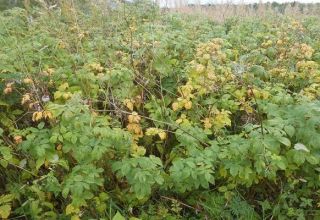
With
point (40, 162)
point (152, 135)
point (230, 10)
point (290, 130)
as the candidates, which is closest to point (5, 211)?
point (40, 162)

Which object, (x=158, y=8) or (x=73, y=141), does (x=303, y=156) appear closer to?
(x=73, y=141)

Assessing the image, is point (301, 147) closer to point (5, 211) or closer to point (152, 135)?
point (152, 135)

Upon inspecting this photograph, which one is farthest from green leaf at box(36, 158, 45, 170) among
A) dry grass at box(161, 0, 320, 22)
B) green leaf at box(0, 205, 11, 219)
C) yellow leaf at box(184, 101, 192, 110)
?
dry grass at box(161, 0, 320, 22)

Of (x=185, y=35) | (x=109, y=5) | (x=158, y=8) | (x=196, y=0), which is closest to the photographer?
(x=109, y=5)

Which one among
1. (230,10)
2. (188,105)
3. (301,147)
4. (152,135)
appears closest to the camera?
(301,147)

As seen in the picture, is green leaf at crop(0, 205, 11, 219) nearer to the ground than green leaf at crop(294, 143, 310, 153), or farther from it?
nearer to the ground

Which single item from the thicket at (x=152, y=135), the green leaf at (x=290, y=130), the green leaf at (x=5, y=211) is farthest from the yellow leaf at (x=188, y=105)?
the green leaf at (x=5, y=211)

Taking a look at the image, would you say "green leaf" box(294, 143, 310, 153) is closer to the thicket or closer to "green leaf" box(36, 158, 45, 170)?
the thicket

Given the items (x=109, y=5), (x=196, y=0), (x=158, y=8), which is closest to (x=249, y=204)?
(x=109, y=5)

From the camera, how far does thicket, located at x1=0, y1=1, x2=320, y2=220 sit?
2557 millimetres

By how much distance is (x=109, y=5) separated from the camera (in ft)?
13.6

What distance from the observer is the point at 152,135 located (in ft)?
10.4

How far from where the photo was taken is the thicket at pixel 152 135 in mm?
2557

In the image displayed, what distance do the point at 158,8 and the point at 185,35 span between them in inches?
66.8
